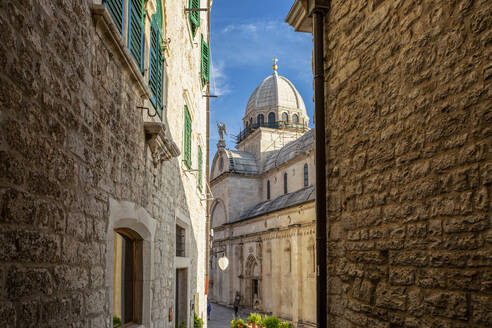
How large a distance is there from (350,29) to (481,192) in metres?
2.55

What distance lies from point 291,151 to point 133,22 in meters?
30.8

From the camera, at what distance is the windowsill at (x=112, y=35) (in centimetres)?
398

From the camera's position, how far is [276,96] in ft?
148

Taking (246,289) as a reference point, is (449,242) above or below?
above

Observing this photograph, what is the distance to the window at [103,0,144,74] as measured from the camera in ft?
15.7

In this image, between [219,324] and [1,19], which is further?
[219,324]

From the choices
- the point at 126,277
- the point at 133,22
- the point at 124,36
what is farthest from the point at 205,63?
the point at 126,277

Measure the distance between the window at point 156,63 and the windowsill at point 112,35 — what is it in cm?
114

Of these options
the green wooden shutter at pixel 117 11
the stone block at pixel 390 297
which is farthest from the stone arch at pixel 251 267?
the green wooden shutter at pixel 117 11

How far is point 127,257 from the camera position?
5.73 meters

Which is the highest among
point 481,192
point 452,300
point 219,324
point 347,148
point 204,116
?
point 204,116

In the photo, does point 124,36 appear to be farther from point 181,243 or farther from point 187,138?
point 181,243

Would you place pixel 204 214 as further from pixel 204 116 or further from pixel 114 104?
pixel 114 104

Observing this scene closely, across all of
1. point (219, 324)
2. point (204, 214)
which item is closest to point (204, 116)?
point (204, 214)
